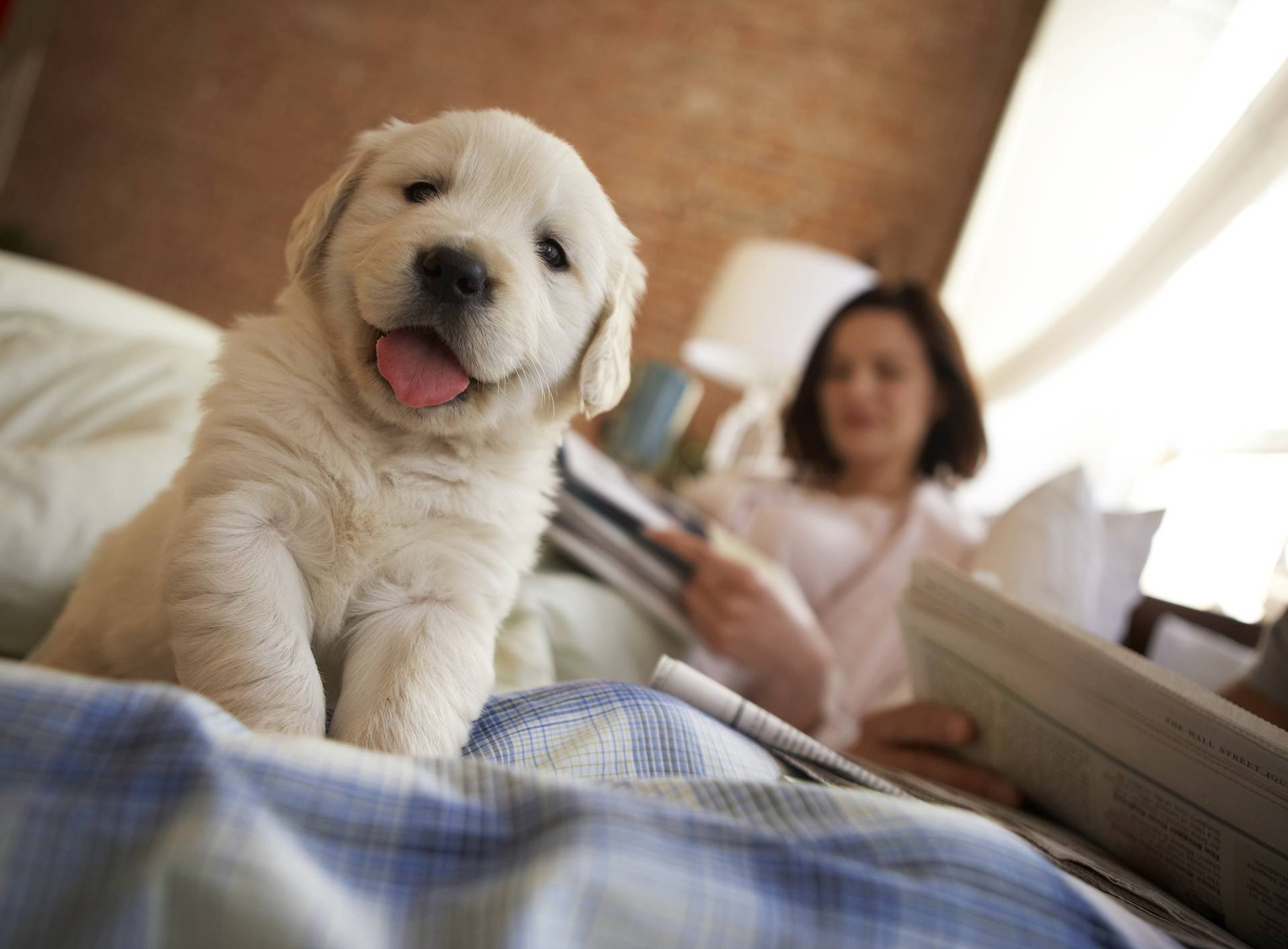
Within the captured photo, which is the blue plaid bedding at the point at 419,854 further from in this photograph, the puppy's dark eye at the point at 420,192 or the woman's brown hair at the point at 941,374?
the woman's brown hair at the point at 941,374

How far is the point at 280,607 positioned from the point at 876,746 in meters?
0.96

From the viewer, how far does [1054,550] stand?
4.73ft

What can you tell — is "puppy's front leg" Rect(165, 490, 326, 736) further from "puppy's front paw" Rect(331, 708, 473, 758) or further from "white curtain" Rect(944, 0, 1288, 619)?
"white curtain" Rect(944, 0, 1288, 619)

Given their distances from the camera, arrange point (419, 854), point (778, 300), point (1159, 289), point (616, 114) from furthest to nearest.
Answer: point (616, 114) < point (778, 300) < point (1159, 289) < point (419, 854)

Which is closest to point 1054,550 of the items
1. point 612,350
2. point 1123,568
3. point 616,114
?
point 1123,568

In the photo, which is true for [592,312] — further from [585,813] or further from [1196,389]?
[1196,389]

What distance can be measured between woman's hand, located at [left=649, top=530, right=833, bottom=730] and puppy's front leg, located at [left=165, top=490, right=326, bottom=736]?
0.97 m

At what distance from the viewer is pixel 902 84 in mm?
4023

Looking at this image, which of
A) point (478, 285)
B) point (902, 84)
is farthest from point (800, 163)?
point (478, 285)

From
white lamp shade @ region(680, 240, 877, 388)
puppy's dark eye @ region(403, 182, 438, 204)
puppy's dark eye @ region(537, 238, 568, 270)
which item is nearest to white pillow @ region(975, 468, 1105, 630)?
puppy's dark eye @ region(537, 238, 568, 270)

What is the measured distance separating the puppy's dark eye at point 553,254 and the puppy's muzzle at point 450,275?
10 centimetres

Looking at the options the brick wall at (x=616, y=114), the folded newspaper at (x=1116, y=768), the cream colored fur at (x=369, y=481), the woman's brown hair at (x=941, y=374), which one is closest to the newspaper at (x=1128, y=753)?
the folded newspaper at (x=1116, y=768)

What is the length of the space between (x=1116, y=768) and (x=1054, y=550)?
2.17ft

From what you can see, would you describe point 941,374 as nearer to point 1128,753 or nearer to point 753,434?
point 753,434
